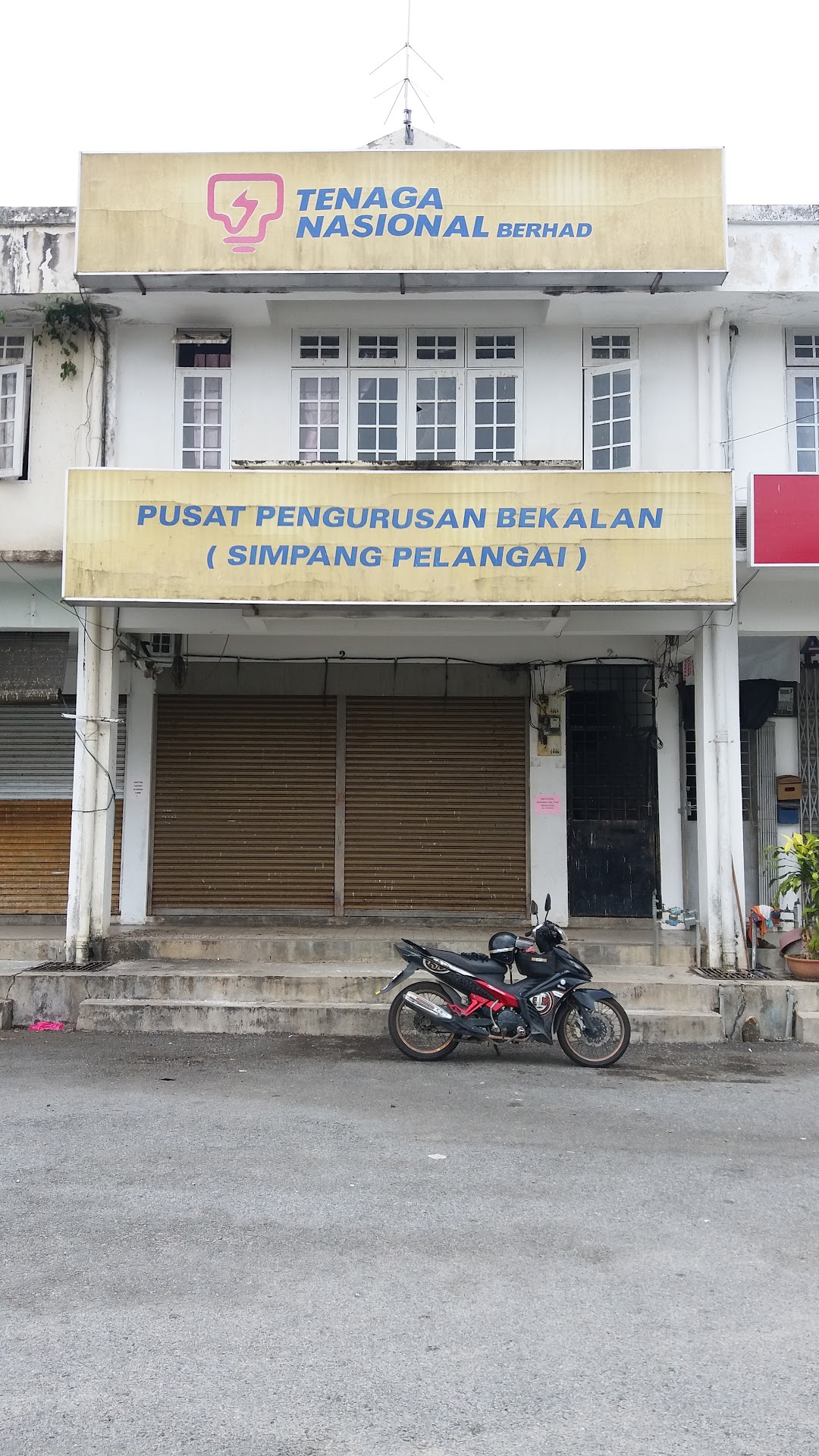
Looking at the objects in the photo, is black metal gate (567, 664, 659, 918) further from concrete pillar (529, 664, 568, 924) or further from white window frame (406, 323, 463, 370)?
white window frame (406, 323, 463, 370)

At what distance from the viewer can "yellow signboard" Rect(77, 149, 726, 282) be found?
1023 cm

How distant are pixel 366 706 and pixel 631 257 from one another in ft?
18.9

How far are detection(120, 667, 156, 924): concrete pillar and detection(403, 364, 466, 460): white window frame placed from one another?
429cm

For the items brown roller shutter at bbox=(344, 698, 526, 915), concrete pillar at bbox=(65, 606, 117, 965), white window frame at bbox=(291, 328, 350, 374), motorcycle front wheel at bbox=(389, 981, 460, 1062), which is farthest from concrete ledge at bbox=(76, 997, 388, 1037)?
white window frame at bbox=(291, 328, 350, 374)

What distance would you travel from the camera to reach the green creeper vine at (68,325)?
10.9 metres

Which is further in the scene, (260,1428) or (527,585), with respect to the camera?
(527,585)

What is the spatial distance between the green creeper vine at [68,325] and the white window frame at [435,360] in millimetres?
3246

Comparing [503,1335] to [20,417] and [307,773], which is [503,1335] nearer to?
[307,773]

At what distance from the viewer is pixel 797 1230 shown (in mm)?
5191

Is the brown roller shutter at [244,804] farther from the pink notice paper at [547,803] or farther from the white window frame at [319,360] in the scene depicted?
the white window frame at [319,360]

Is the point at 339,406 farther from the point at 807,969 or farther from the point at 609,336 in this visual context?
the point at 807,969

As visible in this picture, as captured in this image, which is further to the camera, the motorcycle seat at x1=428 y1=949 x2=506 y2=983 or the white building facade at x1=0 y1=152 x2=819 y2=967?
the white building facade at x1=0 y1=152 x2=819 y2=967

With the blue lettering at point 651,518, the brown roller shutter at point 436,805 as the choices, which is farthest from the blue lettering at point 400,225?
the brown roller shutter at point 436,805

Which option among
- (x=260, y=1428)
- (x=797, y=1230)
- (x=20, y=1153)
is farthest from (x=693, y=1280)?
(x=20, y=1153)
